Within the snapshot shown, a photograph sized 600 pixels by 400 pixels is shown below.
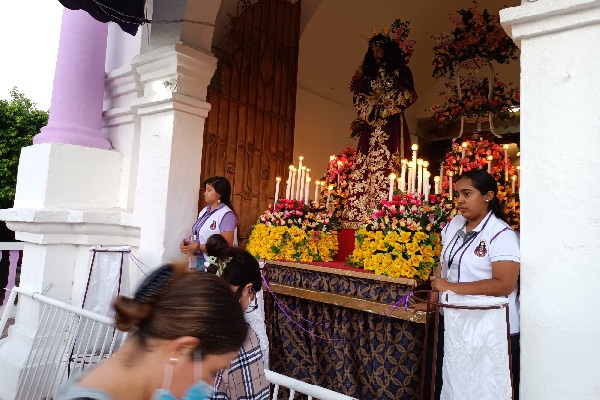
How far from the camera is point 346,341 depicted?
3.26 metres

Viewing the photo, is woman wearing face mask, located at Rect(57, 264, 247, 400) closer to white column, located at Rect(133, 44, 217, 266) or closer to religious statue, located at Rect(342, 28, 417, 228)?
white column, located at Rect(133, 44, 217, 266)

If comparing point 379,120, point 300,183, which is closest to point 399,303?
point 300,183

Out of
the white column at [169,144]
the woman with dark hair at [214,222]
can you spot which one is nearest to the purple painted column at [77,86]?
the white column at [169,144]

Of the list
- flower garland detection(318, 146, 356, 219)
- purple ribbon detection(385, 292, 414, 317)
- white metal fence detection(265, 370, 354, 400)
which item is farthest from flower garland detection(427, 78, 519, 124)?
white metal fence detection(265, 370, 354, 400)

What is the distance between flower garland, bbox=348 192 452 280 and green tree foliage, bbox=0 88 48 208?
1266 centimetres

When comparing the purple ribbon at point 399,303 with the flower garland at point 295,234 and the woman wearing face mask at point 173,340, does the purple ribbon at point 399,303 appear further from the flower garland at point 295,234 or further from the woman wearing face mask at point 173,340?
the woman wearing face mask at point 173,340

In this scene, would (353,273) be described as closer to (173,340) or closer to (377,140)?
(377,140)

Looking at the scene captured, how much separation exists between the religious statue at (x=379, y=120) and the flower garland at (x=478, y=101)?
61 centimetres

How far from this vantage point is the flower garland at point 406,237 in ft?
9.85

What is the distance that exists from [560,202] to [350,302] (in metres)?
1.57

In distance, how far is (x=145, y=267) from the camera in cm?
413

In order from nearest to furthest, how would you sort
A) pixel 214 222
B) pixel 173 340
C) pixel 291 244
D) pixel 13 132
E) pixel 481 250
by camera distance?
pixel 173 340, pixel 481 250, pixel 214 222, pixel 291 244, pixel 13 132

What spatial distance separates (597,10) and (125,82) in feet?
13.1

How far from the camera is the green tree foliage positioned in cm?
1287
